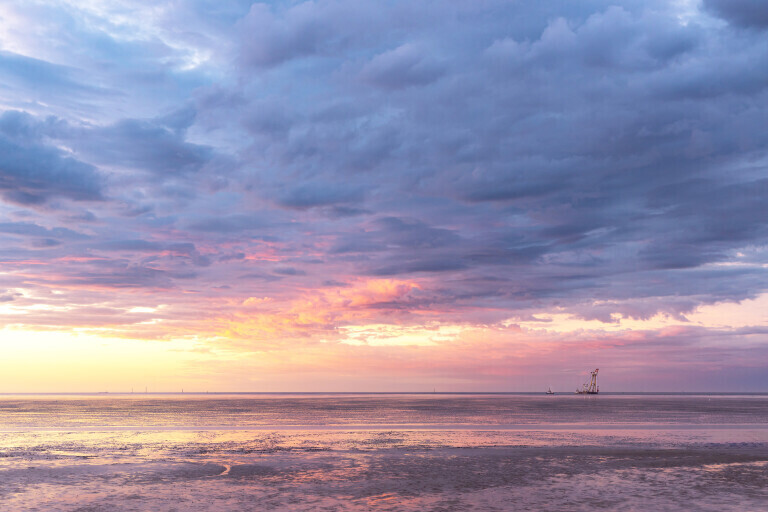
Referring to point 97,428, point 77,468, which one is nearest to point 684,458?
point 77,468

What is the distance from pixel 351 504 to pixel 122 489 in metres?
11.5

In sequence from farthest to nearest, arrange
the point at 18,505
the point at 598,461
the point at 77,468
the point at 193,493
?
the point at 598,461 → the point at 77,468 → the point at 193,493 → the point at 18,505

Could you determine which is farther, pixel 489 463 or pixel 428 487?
pixel 489 463

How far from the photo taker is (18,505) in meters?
25.6

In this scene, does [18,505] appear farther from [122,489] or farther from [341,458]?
[341,458]

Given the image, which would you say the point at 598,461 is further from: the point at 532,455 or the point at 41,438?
the point at 41,438

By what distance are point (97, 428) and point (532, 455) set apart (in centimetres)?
5008

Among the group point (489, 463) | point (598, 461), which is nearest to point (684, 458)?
point (598, 461)

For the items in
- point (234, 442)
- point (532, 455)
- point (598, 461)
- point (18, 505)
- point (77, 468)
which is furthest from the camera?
point (234, 442)

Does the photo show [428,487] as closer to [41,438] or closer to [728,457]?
[728,457]

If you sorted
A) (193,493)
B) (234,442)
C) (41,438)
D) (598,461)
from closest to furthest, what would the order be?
1. (193,493)
2. (598,461)
3. (234,442)
4. (41,438)

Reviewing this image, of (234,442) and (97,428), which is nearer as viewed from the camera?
(234,442)

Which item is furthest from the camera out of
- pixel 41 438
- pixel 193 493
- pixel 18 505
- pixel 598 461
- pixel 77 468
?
pixel 41 438

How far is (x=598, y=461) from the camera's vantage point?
3872cm
